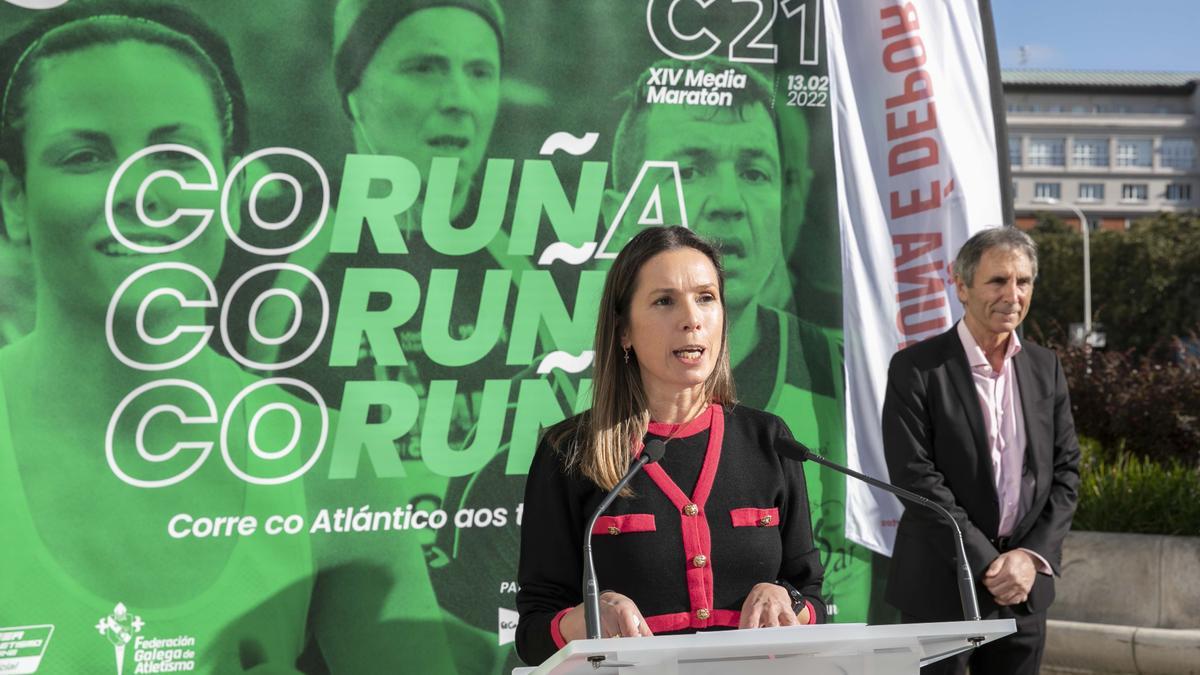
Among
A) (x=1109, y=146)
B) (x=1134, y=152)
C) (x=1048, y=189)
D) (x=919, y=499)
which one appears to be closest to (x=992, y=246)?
(x=919, y=499)

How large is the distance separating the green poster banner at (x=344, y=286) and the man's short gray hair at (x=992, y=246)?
4.26 ft

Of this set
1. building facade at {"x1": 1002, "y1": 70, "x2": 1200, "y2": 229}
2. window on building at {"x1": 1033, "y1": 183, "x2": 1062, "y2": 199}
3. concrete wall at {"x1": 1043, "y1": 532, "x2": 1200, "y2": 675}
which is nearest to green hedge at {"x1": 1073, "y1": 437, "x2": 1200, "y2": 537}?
concrete wall at {"x1": 1043, "y1": 532, "x2": 1200, "y2": 675}

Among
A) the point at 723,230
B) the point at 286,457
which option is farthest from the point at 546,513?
the point at 723,230

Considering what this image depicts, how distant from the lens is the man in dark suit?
3.62 m

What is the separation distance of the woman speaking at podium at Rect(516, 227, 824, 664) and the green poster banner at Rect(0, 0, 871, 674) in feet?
7.42

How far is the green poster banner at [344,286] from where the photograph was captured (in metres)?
4.19

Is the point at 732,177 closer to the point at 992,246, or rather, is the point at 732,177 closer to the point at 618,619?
the point at 992,246

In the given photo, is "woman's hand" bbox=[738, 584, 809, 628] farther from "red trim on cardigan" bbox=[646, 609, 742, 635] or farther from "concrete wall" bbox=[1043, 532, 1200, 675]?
"concrete wall" bbox=[1043, 532, 1200, 675]

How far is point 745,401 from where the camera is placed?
5027 mm

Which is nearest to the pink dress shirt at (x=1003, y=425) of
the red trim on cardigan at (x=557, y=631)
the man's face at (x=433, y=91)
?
the red trim on cardigan at (x=557, y=631)

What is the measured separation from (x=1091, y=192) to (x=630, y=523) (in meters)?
108

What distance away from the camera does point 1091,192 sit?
334 ft

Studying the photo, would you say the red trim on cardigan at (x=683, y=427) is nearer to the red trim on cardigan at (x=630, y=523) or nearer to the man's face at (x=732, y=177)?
the red trim on cardigan at (x=630, y=523)

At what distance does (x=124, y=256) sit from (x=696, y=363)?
8.82ft
